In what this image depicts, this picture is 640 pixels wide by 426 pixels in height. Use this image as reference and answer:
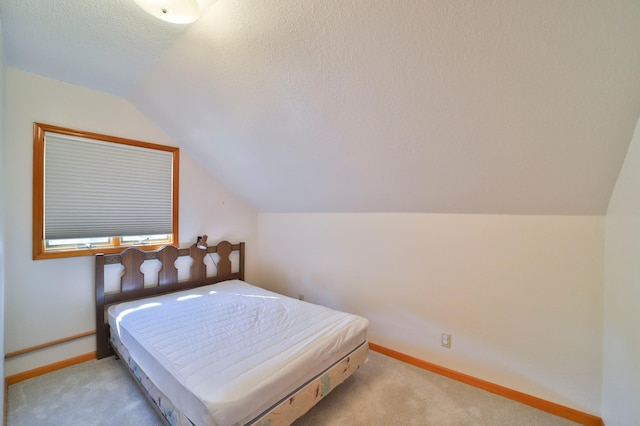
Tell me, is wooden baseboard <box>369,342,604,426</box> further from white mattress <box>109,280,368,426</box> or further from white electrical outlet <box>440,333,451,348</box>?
white mattress <box>109,280,368,426</box>

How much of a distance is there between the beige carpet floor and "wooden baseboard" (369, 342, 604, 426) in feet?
0.14

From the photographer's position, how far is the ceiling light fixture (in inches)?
51.4

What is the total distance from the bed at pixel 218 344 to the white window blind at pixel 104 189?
312 mm

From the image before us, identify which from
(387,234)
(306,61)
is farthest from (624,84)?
(387,234)

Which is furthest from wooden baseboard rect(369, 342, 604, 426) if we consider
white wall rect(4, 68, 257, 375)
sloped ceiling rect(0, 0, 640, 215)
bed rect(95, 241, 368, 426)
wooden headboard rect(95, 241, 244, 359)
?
white wall rect(4, 68, 257, 375)

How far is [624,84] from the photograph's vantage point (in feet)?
3.66

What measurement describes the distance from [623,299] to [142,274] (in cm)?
357

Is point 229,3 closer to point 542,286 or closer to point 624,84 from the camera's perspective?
point 624,84

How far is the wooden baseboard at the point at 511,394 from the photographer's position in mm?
1713

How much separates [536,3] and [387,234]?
6.08ft

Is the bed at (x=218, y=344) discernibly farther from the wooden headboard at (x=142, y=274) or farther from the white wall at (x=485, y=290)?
the white wall at (x=485, y=290)

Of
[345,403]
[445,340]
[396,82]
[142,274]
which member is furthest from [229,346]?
[396,82]

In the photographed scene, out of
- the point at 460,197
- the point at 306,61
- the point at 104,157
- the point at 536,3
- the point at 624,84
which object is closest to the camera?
the point at 536,3

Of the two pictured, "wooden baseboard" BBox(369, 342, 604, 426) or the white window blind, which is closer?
"wooden baseboard" BBox(369, 342, 604, 426)
